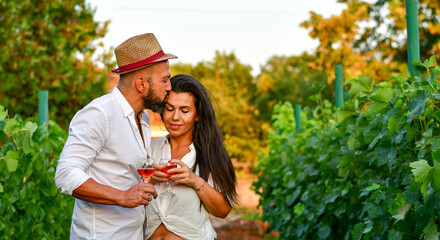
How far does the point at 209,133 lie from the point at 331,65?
53.3ft

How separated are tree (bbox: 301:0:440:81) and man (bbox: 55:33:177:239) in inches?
608

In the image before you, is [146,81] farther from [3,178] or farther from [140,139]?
[3,178]

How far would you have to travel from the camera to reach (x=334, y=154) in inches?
172

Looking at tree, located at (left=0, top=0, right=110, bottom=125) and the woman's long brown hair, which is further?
tree, located at (left=0, top=0, right=110, bottom=125)

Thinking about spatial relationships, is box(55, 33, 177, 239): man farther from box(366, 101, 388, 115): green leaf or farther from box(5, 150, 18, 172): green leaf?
box(366, 101, 388, 115): green leaf

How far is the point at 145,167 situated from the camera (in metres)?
2.66

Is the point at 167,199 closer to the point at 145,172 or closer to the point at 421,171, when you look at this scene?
the point at 145,172

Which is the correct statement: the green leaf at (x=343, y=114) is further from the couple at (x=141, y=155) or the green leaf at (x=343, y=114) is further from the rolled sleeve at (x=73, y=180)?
the rolled sleeve at (x=73, y=180)

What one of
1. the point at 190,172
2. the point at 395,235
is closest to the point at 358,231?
the point at 395,235

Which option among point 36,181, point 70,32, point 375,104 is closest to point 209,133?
point 375,104

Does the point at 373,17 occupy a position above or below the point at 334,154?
above

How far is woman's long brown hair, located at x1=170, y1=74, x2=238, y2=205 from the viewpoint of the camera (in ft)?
10.2

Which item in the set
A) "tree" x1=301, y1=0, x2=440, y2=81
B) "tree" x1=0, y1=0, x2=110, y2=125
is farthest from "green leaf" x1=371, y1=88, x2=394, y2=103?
"tree" x1=301, y1=0, x2=440, y2=81

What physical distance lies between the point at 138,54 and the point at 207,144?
680mm
